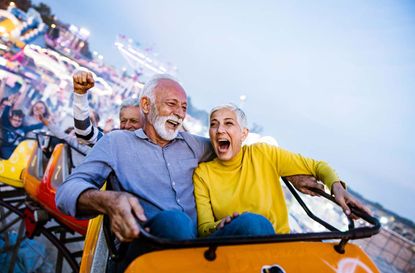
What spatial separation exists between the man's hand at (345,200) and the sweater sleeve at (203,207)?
2.54 feet

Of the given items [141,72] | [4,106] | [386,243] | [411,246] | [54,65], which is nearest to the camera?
[4,106]

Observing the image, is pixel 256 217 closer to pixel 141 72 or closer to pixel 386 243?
pixel 386 243

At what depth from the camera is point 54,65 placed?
18125mm

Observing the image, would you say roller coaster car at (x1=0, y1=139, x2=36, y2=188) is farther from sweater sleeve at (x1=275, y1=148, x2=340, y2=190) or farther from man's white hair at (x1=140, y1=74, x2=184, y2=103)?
sweater sleeve at (x1=275, y1=148, x2=340, y2=190)

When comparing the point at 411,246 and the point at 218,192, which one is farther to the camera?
the point at 411,246

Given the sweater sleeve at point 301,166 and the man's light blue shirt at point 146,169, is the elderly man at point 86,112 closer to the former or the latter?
the man's light blue shirt at point 146,169

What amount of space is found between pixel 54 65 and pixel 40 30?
3636mm

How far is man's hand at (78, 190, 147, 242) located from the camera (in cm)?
92

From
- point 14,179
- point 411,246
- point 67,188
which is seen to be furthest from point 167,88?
point 411,246

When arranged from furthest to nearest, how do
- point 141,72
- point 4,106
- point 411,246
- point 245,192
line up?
point 141,72, point 411,246, point 4,106, point 245,192

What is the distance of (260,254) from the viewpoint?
1068 mm

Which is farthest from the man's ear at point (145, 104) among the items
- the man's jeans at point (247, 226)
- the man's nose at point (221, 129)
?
the man's jeans at point (247, 226)

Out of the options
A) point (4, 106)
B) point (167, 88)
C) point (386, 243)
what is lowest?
point (4, 106)

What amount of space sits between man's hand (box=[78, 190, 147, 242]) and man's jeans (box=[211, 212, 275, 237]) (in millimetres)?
549
